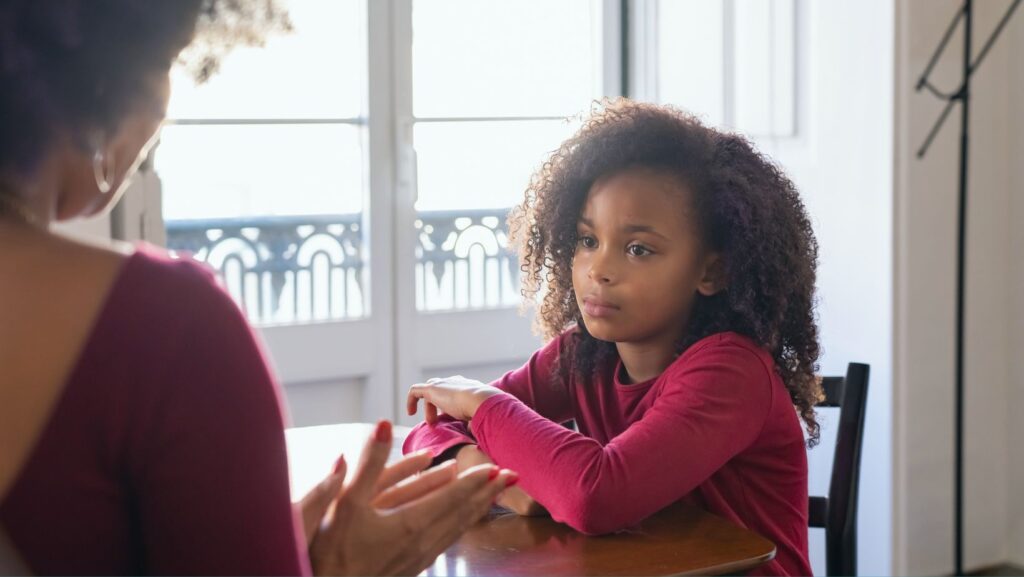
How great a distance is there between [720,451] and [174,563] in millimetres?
825

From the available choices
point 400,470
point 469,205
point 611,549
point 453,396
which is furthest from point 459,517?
point 469,205

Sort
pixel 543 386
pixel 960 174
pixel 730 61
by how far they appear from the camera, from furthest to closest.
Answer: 1. pixel 730 61
2. pixel 960 174
3. pixel 543 386

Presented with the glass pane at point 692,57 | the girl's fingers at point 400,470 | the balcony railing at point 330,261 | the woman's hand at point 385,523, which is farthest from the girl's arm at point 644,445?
the glass pane at point 692,57

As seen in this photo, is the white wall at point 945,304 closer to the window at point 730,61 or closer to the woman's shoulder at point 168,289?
the window at point 730,61

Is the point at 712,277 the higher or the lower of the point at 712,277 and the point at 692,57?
the lower

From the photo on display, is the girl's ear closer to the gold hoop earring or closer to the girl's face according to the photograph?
the girl's face

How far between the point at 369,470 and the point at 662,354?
72cm

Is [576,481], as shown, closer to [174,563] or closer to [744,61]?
[174,563]

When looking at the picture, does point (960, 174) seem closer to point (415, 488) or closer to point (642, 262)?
point (642, 262)

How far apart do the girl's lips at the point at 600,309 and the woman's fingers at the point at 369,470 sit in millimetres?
626

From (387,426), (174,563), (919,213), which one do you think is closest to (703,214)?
(387,426)

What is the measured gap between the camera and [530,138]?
3.28 m

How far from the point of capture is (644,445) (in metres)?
1.29

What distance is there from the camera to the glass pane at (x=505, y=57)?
3.08m
